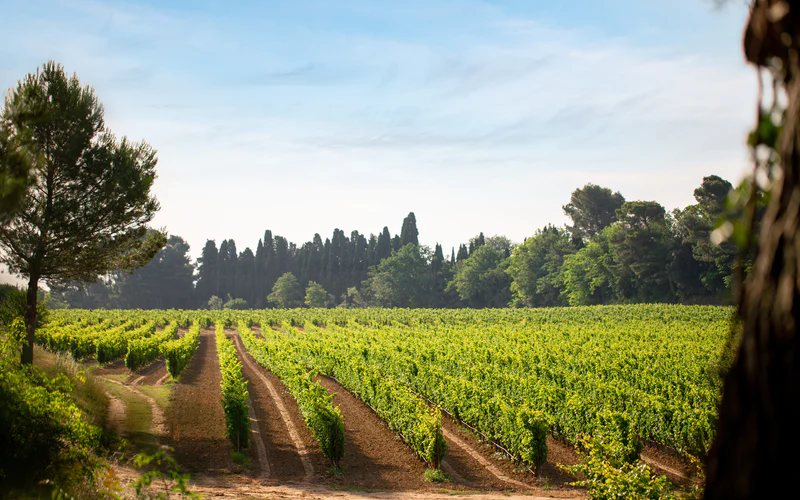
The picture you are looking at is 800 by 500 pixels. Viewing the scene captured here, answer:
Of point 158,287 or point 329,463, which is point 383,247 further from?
point 329,463

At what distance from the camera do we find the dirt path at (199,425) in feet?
56.4

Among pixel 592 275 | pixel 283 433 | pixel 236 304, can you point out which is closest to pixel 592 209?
pixel 592 275

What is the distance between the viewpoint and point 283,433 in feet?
68.6

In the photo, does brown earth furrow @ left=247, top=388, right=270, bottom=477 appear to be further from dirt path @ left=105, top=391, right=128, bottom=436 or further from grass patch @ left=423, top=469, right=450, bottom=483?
grass patch @ left=423, top=469, right=450, bottom=483

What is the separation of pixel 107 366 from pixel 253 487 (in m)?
25.2

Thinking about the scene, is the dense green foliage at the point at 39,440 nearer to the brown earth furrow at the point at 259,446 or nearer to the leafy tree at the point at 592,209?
the brown earth furrow at the point at 259,446

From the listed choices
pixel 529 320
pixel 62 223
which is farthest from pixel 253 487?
pixel 529 320

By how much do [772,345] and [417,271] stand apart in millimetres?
120624

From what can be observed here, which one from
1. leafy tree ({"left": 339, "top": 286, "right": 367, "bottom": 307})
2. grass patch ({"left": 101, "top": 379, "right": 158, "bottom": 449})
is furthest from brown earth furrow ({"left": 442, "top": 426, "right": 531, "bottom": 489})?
leafy tree ({"left": 339, "top": 286, "right": 367, "bottom": 307})

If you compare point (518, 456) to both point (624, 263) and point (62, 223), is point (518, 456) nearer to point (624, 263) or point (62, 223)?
point (62, 223)

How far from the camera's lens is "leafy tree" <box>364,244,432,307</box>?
4710 inches

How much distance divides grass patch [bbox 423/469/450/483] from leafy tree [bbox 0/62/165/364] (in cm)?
1343

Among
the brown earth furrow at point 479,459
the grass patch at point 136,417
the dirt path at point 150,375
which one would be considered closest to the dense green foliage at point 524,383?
the brown earth furrow at point 479,459

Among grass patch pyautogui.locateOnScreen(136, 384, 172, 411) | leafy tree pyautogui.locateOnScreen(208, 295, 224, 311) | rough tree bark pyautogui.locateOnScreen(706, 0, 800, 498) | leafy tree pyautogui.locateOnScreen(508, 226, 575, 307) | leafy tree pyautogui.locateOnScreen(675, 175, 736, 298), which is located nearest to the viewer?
rough tree bark pyautogui.locateOnScreen(706, 0, 800, 498)
